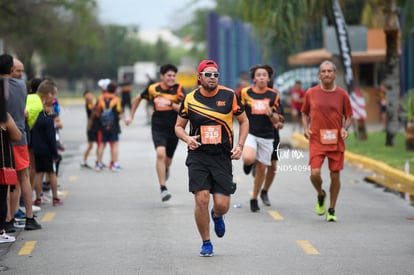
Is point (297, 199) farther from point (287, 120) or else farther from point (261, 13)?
point (287, 120)

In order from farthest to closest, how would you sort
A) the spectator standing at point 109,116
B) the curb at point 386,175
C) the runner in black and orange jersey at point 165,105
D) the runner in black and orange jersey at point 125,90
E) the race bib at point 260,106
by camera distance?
the runner in black and orange jersey at point 125,90 → the spectator standing at point 109,116 → the curb at point 386,175 → the runner in black and orange jersey at point 165,105 → the race bib at point 260,106

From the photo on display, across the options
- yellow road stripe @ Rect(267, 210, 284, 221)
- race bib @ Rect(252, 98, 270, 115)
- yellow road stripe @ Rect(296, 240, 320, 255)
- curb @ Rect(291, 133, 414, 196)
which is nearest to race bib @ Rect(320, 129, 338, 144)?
yellow road stripe @ Rect(267, 210, 284, 221)

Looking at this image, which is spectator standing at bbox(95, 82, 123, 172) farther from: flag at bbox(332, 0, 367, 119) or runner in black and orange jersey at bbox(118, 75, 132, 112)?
runner in black and orange jersey at bbox(118, 75, 132, 112)

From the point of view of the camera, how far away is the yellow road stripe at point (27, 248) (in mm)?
10548

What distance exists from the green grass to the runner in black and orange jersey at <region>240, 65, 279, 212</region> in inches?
180

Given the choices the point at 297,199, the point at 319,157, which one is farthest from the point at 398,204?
the point at 319,157

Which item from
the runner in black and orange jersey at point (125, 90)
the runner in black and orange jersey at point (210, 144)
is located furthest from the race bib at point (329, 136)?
the runner in black and orange jersey at point (125, 90)

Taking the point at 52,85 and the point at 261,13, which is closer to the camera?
the point at 52,85

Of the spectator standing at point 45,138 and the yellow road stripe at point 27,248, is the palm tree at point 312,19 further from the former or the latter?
the yellow road stripe at point 27,248

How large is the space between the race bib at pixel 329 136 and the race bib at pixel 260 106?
4.59ft

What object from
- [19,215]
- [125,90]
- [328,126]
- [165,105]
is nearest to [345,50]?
[165,105]

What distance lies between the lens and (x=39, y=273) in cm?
941

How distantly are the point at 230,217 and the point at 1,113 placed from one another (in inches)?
176

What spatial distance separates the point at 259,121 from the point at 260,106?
21 cm
